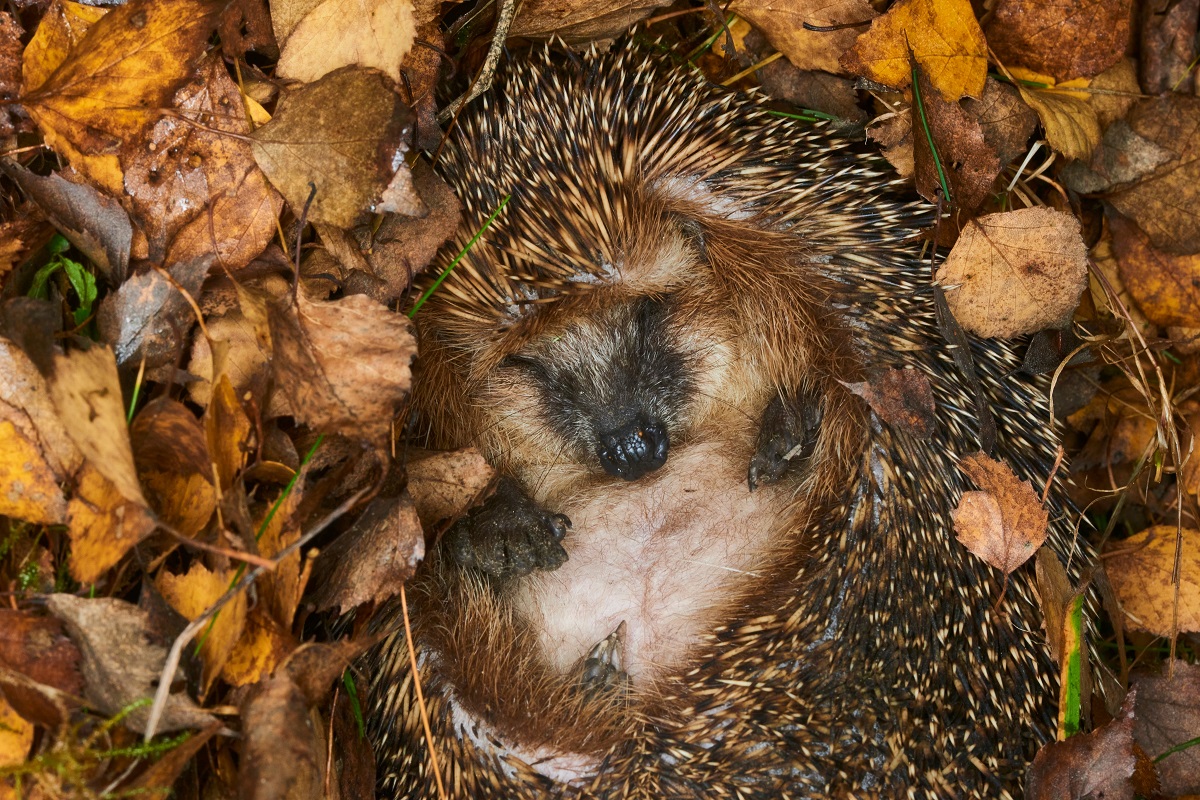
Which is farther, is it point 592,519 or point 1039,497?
point 592,519

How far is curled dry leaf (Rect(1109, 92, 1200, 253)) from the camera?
10.9 feet

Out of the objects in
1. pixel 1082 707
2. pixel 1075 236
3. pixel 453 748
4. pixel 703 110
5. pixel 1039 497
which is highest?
pixel 703 110

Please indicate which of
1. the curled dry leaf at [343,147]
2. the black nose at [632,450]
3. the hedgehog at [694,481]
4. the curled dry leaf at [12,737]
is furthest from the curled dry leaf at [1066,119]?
the curled dry leaf at [12,737]

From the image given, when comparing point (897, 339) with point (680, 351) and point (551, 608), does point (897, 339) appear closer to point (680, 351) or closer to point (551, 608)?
point (680, 351)

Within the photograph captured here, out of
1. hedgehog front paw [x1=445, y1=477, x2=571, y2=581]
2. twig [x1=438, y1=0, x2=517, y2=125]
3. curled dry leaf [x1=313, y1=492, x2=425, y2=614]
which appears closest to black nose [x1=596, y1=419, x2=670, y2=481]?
hedgehog front paw [x1=445, y1=477, x2=571, y2=581]

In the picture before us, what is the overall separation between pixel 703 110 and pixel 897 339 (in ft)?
3.01

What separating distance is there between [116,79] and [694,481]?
85.4 inches

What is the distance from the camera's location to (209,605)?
2400mm

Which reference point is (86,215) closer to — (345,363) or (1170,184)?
(345,363)

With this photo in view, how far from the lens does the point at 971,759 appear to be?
267 cm

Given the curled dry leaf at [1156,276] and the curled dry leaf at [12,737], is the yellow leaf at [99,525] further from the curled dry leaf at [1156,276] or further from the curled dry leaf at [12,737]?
the curled dry leaf at [1156,276]

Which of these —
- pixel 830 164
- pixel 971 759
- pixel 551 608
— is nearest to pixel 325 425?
pixel 551 608

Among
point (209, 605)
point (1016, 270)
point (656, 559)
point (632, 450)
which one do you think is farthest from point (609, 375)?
point (209, 605)

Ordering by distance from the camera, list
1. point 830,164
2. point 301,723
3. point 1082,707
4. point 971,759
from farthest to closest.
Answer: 1. point 830,164
2. point 1082,707
3. point 971,759
4. point 301,723
